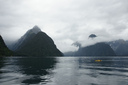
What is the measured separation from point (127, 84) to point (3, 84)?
33.2m

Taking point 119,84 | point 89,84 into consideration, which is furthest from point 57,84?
point 119,84

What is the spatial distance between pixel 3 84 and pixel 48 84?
37.9 feet

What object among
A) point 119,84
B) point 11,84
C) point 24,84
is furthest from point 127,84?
point 11,84

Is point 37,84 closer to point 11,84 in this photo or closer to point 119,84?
point 11,84

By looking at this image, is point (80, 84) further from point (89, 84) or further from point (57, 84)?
point (57, 84)

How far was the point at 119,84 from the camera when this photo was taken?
1474 inches

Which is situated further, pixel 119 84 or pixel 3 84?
pixel 119 84

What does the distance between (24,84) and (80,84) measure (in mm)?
14899

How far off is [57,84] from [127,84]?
1922cm

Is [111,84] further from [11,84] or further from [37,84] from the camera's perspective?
[11,84]

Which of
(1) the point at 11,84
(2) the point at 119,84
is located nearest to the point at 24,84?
(1) the point at 11,84

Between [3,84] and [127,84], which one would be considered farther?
[127,84]

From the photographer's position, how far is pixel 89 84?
120 ft

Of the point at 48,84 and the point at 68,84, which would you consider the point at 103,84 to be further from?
the point at 48,84
